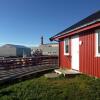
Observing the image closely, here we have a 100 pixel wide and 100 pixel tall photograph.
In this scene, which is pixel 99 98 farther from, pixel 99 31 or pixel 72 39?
pixel 72 39

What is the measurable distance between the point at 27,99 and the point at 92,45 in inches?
193

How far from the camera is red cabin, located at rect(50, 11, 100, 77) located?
10.1 metres

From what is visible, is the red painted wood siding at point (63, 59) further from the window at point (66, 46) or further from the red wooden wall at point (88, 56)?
the red wooden wall at point (88, 56)

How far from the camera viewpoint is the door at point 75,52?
41.7ft

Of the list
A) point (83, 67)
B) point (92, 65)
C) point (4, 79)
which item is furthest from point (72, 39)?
point (4, 79)

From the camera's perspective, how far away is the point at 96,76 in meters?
10.2

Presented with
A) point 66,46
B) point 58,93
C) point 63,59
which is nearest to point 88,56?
point 66,46

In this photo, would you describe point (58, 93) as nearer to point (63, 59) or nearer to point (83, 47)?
point (83, 47)

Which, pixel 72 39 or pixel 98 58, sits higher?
pixel 72 39

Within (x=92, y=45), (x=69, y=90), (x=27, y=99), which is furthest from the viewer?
(x=92, y=45)

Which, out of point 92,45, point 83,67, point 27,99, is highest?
point 92,45

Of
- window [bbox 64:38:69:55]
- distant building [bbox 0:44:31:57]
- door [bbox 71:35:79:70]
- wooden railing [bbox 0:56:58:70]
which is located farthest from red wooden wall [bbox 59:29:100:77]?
distant building [bbox 0:44:31:57]

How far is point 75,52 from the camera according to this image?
514 inches

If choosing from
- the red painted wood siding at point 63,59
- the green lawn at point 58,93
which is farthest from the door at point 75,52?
the green lawn at point 58,93
